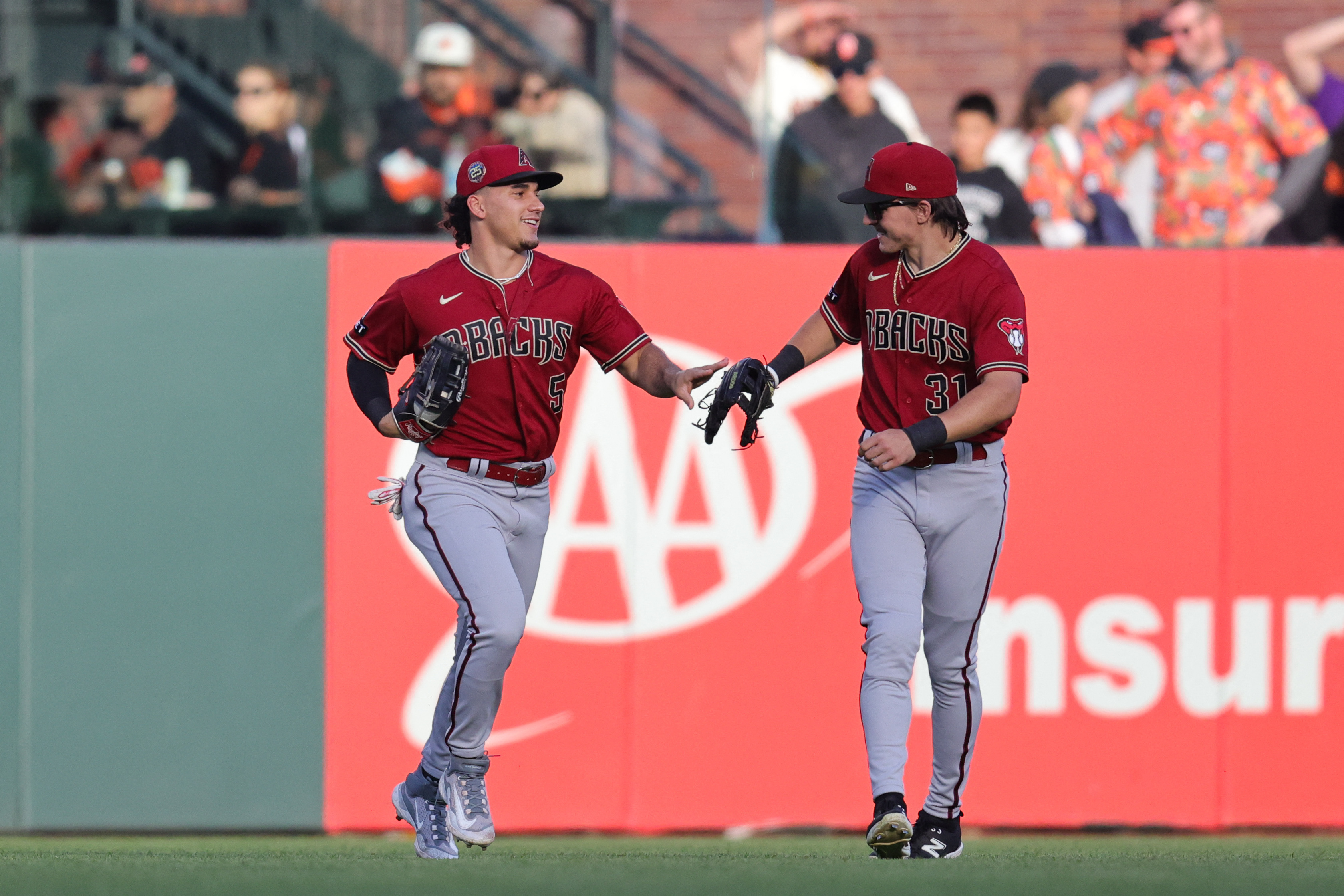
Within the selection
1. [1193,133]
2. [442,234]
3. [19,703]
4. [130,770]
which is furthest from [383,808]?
[1193,133]

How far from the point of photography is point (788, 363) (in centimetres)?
501

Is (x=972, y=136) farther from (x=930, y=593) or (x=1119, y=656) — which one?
(x=930, y=593)

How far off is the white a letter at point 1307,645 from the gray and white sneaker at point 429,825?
335 centimetres

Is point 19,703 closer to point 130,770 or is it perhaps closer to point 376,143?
point 130,770

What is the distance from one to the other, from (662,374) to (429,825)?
1508 millimetres

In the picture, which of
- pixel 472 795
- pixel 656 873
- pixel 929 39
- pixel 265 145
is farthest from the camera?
pixel 929 39

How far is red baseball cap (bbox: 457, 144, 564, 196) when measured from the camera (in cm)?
480

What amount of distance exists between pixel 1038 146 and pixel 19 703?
15.7 feet

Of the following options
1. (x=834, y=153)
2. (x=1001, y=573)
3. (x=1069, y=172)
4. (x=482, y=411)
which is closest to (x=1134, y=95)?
(x=1069, y=172)

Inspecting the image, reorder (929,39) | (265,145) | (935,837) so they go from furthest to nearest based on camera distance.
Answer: (929,39)
(265,145)
(935,837)

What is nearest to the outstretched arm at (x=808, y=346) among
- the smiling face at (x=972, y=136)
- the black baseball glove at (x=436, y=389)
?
the black baseball glove at (x=436, y=389)

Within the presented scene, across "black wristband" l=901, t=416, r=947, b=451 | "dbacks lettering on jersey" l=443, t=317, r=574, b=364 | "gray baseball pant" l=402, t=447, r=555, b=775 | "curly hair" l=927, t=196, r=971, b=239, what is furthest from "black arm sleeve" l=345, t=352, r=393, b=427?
"curly hair" l=927, t=196, r=971, b=239

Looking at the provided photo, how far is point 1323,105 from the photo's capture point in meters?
7.34

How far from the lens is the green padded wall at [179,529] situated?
6.23 metres
